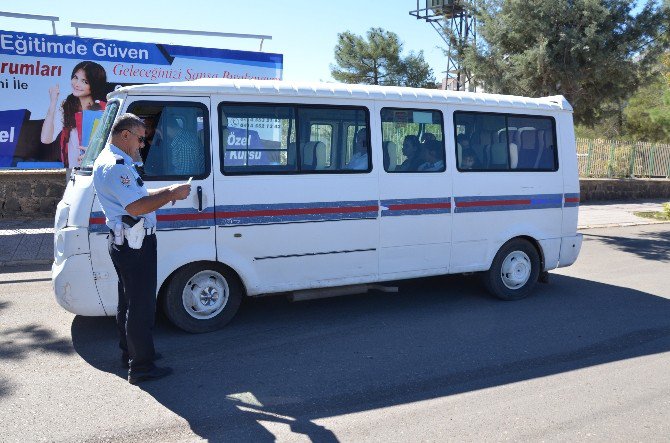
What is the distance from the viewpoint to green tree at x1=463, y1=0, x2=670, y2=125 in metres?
12.1

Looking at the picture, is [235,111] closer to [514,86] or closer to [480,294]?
[480,294]

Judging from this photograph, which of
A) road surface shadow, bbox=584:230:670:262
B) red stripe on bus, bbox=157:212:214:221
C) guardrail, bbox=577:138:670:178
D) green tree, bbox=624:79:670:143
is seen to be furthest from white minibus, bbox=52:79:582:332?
green tree, bbox=624:79:670:143

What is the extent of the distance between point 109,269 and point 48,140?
28.8ft

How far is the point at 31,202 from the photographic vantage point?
1261 cm

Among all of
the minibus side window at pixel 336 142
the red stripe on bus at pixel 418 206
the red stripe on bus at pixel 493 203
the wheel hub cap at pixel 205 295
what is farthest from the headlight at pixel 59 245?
the red stripe on bus at pixel 493 203

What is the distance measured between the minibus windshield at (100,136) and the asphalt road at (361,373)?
1.66m

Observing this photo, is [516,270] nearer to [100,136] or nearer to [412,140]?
[412,140]

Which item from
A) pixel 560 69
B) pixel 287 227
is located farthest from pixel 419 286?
pixel 560 69

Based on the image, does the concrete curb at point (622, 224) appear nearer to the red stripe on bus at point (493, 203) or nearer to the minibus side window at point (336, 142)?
the red stripe on bus at point (493, 203)

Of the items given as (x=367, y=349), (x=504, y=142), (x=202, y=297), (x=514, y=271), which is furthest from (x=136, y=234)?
(x=514, y=271)

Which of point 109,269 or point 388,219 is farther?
point 388,219

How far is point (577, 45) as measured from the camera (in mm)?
11938

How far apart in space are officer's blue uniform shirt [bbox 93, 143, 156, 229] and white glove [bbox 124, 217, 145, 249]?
0.17 ft

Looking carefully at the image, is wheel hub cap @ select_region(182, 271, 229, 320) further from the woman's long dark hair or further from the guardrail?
the guardrail
